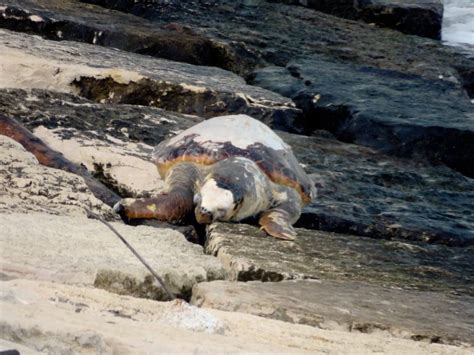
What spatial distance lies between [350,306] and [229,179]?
1.21 meters

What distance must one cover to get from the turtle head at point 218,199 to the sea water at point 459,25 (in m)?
5.50

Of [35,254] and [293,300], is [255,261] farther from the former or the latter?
[35,254]

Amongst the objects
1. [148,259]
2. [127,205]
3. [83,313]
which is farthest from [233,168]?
[83,313]

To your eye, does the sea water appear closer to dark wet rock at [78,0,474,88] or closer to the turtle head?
dark wet rock at [78,0,474,88]

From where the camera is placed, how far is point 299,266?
159 inches

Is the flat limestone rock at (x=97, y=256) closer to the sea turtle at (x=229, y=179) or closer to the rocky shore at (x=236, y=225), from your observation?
the rocky shore at (x=236, y=225)

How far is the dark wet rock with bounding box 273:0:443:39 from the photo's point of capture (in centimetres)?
1030

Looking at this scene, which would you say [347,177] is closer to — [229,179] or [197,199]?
[229,179]

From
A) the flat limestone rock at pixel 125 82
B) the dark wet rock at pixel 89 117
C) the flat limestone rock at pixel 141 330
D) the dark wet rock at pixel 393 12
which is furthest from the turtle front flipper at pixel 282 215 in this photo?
the dark wet rock at pixel 393 12

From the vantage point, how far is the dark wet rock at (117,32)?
23.9 ft

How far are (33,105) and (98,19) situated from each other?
2550 mm

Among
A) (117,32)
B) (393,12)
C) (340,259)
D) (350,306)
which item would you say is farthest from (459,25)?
(350,306)

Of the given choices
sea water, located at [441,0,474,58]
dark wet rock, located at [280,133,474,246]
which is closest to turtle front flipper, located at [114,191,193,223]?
dark wet rock, located at [280,133,474,246]

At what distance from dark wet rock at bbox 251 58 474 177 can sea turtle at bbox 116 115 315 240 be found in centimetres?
144
